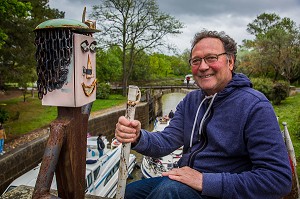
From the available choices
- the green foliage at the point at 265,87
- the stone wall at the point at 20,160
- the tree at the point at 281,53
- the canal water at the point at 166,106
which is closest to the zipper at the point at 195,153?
the stone wall at the point at 20,160

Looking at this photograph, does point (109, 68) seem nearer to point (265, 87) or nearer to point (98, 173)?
point (265, 87)

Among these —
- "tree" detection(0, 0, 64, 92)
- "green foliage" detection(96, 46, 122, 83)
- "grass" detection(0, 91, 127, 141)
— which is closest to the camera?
"grass" detection(0, 91, 127, 141)

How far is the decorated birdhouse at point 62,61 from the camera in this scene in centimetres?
151

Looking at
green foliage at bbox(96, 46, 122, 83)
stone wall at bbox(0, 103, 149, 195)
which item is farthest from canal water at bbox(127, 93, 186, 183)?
green foliage at bbox(96, 46, 122, 83)

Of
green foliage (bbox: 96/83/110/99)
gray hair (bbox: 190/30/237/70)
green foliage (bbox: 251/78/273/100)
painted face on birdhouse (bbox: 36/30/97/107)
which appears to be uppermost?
gray hair (bbox: 190/30/237/70)

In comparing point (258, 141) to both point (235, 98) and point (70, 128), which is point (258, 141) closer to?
point (235, 98)

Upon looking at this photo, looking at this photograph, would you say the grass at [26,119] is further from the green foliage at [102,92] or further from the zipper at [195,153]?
the zipper at [195,153]

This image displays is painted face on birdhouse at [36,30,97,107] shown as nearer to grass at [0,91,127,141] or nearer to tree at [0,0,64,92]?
grass at [0,91,127,141]

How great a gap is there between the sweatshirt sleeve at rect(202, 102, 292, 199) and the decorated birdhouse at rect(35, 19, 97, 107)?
0.89 metres

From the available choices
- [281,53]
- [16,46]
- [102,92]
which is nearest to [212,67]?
[16,46]

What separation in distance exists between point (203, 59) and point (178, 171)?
770 mm

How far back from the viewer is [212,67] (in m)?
1.80

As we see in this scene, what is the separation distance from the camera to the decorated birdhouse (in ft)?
4.97

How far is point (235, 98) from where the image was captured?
1.66 metres
